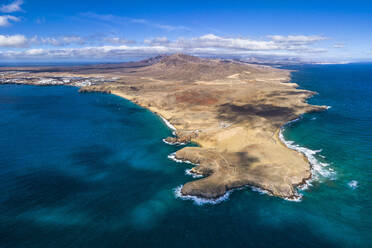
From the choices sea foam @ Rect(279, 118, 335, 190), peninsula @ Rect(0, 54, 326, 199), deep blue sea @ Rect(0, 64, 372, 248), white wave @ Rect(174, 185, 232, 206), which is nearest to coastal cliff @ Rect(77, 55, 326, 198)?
peninsula @ Rect(0, 54, 326, 199)

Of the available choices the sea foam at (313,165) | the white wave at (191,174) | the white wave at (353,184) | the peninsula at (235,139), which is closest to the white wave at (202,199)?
the peninsula at (235,139)

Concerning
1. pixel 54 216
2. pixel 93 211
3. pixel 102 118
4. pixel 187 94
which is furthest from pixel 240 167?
pixel 187 94

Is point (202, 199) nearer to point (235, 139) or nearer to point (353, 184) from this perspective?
point (235, 139)

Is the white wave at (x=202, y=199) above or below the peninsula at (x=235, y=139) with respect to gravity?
below

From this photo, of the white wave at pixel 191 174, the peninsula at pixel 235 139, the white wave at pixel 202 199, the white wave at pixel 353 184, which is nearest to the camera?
the white wave at pixel 202 199

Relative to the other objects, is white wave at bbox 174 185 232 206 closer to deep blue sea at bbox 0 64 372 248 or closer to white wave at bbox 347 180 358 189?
deep blue sea at bbox 0 64 372 248

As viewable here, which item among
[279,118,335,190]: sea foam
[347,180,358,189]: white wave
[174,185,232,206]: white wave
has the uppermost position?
[279,118,335,190]: sea foam

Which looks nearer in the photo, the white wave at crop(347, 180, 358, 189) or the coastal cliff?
the coastal cliff

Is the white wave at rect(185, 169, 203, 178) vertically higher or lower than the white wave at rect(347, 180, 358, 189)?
higher

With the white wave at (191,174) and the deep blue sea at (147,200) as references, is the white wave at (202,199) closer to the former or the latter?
the deep blue sea at (147,200)
